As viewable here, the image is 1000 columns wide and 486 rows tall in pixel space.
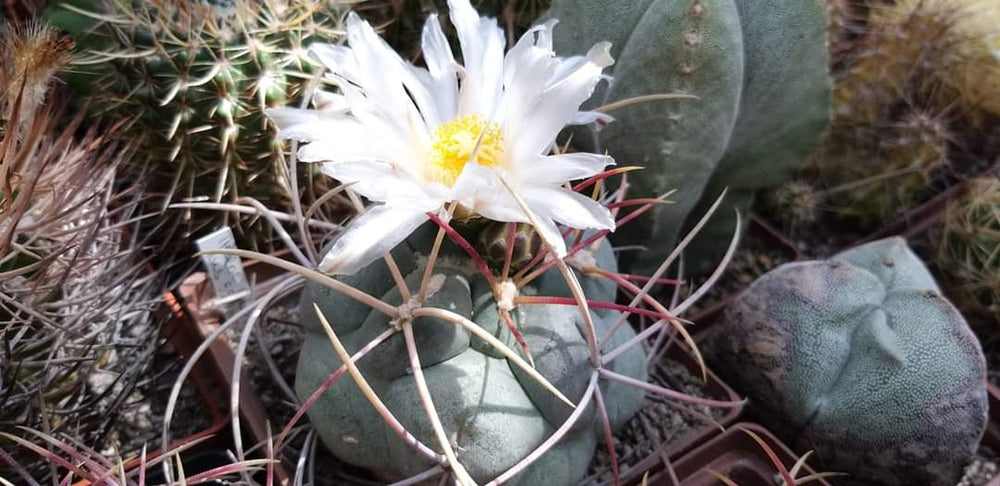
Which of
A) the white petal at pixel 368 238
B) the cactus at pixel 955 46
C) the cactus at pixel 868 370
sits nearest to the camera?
the white petal at pixel 368 238

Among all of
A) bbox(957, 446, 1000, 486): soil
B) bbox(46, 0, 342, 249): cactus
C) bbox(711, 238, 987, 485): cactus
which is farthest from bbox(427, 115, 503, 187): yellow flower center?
bbox(957, 446, 1000, 486): soil

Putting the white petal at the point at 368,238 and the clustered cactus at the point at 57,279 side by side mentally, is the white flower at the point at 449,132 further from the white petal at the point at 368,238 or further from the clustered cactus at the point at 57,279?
the clustered cactus at the point at 57,279

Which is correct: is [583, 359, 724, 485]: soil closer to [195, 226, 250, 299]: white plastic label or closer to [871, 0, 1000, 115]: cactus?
[195, 226, 250, 299]: white plastic label

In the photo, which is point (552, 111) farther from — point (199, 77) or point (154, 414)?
point (154, 414)

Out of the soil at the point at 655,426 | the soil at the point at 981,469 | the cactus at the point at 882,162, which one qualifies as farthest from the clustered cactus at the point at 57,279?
the cactus at the point at 882,162

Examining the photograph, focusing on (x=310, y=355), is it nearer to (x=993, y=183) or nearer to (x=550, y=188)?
(x=550, y=188)

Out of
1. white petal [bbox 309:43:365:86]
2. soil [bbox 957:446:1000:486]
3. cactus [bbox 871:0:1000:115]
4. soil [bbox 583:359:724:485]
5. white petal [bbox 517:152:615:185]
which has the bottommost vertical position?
soil [bbox 957:446:1000:486]

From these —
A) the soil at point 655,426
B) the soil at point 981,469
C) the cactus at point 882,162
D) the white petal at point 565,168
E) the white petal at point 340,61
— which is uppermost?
the white petal at point 340,61
